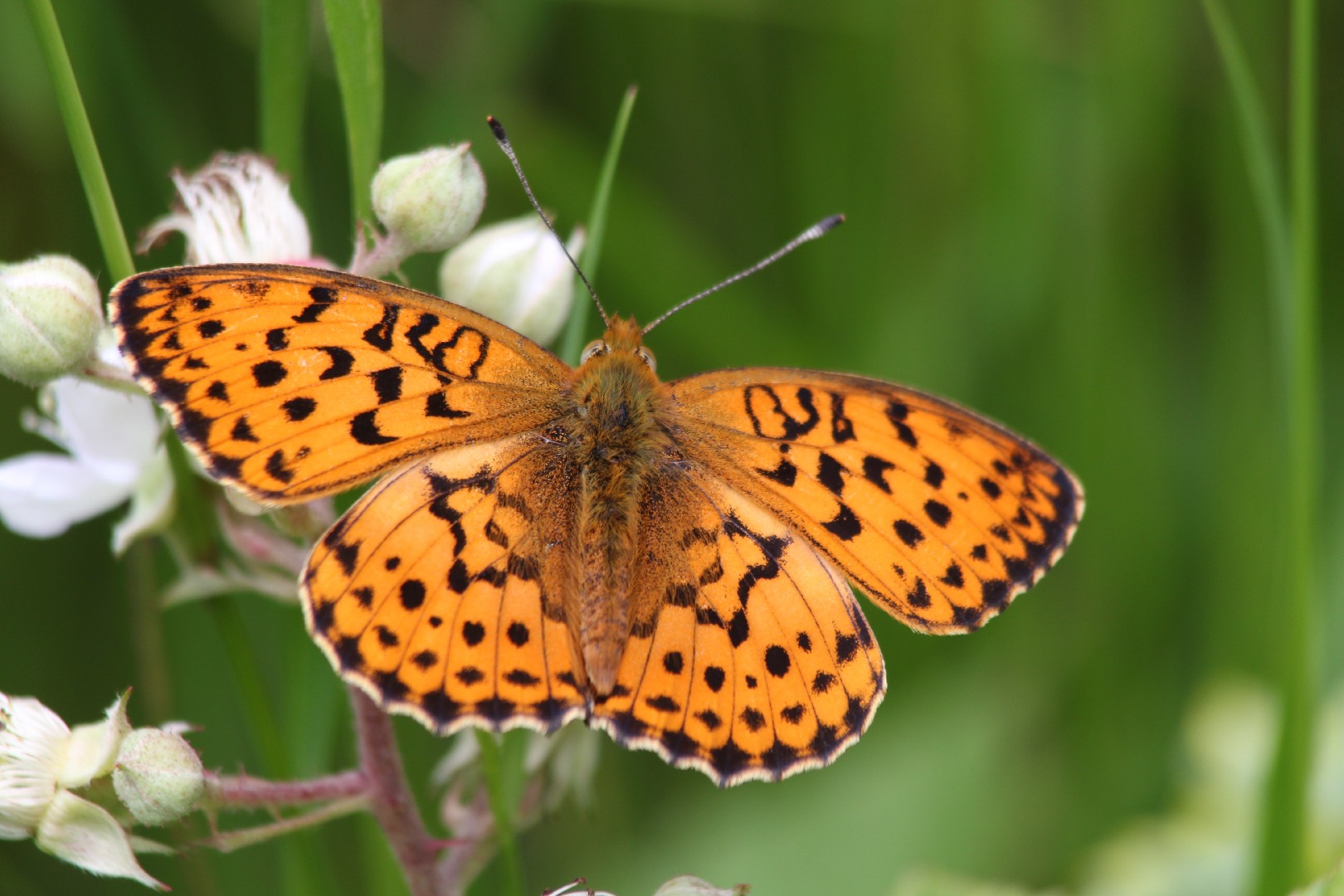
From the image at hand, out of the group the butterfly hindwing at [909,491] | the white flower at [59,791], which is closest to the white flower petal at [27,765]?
the white flower at [59,791]

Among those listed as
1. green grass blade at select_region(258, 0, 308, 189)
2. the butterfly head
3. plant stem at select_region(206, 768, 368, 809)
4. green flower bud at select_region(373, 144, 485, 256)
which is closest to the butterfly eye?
the butterfly head

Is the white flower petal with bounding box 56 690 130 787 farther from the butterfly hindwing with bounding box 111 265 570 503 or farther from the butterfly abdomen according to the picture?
the butterfly abdomen

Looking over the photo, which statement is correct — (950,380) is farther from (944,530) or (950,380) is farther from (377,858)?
(377,858)

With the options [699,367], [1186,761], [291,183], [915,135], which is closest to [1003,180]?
[915,135]

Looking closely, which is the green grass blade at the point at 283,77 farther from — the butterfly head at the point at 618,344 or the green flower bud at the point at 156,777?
the green flower bud at the point at 156,777

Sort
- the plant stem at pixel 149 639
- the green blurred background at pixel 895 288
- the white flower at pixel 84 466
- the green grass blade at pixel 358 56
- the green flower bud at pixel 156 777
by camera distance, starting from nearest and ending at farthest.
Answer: the green flower bud at pixel 156 777
the green grass blade at pixel 358 56
the white flower at pixel 84 466
the plant stem at pixel 149 639
the green blurred background at pixel 895 288

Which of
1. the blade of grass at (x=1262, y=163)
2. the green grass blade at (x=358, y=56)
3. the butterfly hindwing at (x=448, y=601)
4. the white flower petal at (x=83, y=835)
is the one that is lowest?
the white flower petal at (x=83, y=835)
